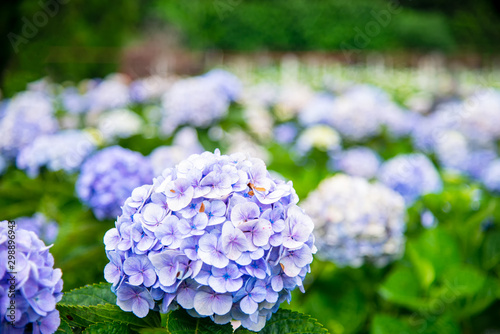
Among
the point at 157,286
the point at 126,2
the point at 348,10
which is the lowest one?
the point at 348,10

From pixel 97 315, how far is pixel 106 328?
0.15ft

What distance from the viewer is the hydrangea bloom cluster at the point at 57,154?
2.19m

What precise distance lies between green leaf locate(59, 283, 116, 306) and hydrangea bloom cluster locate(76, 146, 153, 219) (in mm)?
757

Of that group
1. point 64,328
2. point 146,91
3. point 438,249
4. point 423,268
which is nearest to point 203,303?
point 64,328

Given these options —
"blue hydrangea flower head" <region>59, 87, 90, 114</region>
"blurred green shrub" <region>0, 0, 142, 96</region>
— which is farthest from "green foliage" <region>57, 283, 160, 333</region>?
"blurred green shrub" <region>0, 0, 142, 96</region>

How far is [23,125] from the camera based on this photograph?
2574 mm

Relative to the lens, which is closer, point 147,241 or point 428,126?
point 147,241

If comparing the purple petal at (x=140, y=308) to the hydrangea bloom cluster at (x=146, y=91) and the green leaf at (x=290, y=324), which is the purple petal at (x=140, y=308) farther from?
the hydrangea bloom cluster at (x=146, y=91)

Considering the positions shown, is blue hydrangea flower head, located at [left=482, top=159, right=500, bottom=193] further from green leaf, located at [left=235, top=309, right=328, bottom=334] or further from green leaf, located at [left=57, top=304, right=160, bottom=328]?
green leaf, located at [left=57, top=304, right=160, bottom=328]

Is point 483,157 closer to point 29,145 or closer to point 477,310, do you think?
point 477,310

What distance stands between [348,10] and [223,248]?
75.4 feet

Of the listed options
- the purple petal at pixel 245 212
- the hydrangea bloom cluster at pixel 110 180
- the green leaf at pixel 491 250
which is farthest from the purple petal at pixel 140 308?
the green leaf at pixel 491 250

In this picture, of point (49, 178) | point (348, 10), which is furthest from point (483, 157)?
point (348, 10)

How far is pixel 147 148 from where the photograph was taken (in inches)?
103
